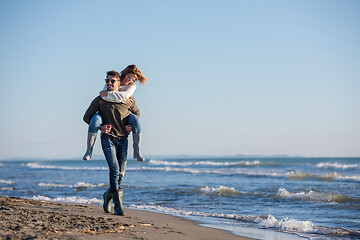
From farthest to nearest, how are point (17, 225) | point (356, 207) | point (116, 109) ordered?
1. point (356, 207)
2. point (116, 109)
3. point (17, 225)

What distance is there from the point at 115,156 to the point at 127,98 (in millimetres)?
845

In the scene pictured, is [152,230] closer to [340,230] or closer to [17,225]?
[17,225]

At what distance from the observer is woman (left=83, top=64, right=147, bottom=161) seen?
5.22m

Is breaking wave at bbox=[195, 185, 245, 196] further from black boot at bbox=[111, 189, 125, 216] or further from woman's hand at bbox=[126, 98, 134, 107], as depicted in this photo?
woman's hand at bbox=[126, 98, 134, 107]

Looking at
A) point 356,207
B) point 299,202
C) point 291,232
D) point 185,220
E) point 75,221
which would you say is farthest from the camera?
point 299,202

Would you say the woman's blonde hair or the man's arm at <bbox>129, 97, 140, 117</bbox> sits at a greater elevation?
the woman's blonde hair

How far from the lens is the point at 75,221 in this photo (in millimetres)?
4680

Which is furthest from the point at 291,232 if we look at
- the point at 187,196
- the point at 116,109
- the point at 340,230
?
the point at 187,196

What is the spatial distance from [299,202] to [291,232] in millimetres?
4218

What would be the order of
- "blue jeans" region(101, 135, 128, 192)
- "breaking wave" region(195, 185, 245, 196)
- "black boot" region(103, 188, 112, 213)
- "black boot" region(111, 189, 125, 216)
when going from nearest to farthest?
"blue jeans" region(101, 135, 128, 192) < "black boot" region(111, 189, 125, 216) < "black boot" region(103, 188, 112, 213) < "breaking wave" region(195, 185, 245, 196)

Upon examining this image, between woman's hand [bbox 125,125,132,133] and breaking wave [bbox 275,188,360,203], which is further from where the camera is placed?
breaking wave [bbox 275,188,360,203]

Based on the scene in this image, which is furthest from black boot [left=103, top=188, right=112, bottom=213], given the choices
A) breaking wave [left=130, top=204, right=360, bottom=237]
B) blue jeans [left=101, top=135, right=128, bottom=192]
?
breaking wave [left=130, top=204, right=360, bottom=237]

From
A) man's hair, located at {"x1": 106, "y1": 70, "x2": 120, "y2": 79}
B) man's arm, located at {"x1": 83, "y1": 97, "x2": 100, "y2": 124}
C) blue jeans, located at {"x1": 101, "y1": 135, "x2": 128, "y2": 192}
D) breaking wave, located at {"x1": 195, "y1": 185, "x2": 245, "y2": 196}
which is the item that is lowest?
breaking wave, located at {"x1": 195, "y1": 185, "x2": 245, "y2": 196}

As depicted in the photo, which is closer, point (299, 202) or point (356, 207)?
point (356, 207)
